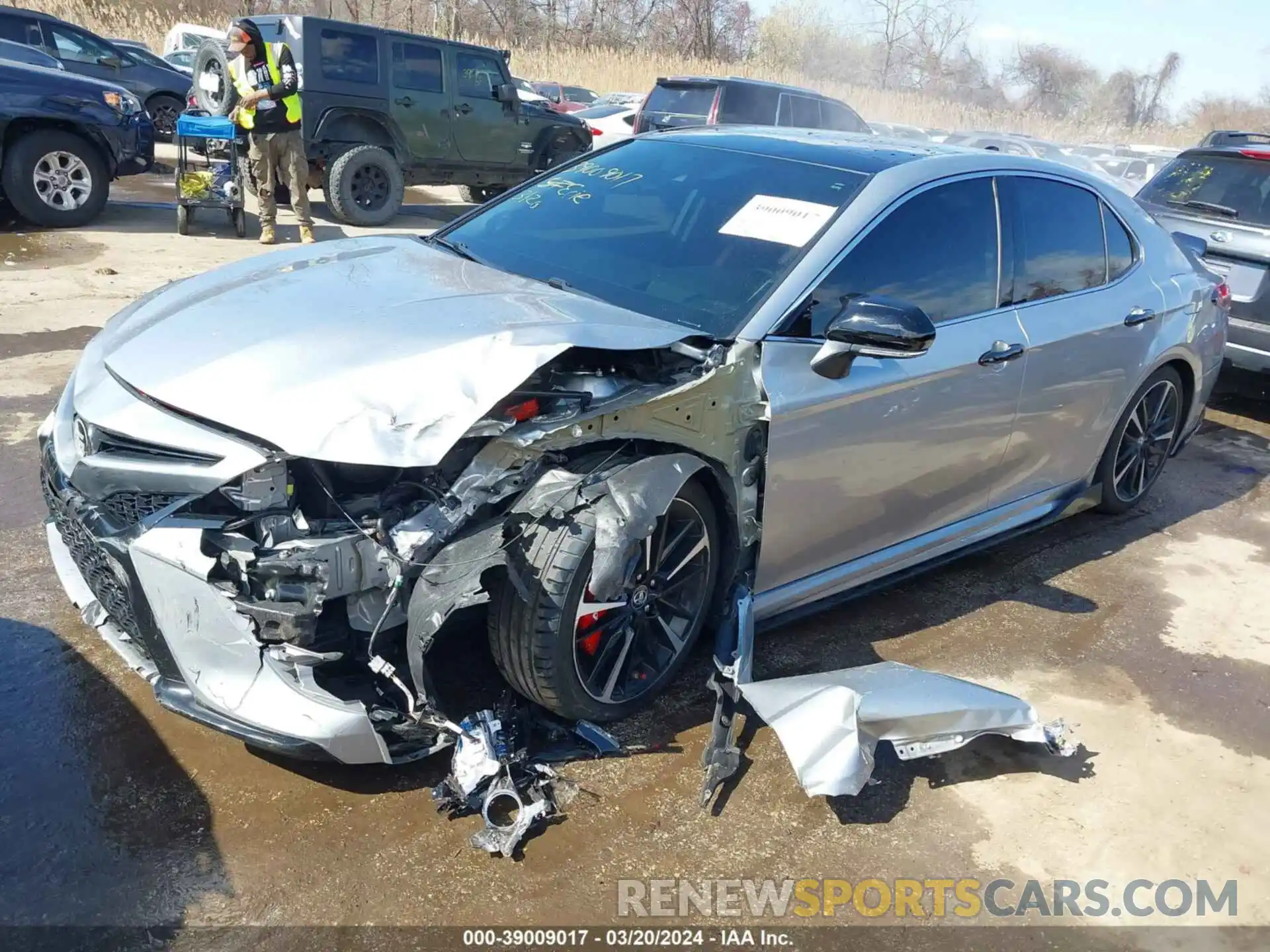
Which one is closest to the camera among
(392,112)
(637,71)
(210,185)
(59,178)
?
(59,178)

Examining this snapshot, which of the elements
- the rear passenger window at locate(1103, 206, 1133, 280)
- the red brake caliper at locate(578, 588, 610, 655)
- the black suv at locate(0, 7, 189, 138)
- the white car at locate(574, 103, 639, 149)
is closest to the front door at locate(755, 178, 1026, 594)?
the red brake caliper at locate(578, 588, 610, 655)

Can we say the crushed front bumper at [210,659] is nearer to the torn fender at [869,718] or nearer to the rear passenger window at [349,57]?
the torn fender at [869,718]

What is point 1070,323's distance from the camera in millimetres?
4148

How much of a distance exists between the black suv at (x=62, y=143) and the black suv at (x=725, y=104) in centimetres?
570

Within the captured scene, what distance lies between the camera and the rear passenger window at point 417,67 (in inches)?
447

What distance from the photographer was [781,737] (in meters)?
2.87

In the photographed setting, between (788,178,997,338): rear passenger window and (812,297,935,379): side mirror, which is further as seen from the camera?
(788,178,997,338): rear passenger window

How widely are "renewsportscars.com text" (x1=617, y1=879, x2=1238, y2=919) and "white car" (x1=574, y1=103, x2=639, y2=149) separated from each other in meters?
12.7

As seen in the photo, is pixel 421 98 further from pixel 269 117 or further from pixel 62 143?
pixel 62 143

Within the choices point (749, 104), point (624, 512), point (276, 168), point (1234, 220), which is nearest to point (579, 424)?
point (624, 512)

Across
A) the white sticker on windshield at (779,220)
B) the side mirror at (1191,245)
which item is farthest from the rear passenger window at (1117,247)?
the white sticker on windshield at (779,220)

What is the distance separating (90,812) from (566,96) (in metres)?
25.1

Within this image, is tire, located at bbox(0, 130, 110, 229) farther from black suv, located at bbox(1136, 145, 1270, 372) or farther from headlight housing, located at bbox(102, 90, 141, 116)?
black suv, located at bbox(1136, 145, 1270, 372)

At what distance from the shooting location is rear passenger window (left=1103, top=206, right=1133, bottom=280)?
14.8 ft
